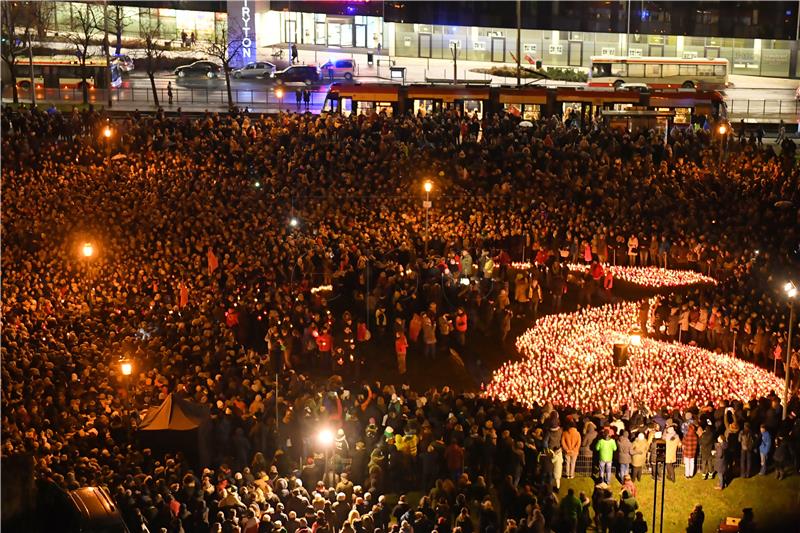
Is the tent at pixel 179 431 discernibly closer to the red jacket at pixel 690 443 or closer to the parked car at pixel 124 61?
the red jacket at pixel 690 443

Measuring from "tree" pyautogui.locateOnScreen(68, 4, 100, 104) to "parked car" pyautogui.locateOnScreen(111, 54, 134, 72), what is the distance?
141 cm

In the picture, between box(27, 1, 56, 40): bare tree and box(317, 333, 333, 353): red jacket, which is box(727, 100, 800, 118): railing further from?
box(317, 333, 333, 353): red jacket

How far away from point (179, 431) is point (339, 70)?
4003 centimetres

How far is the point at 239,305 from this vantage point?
23.0 meters

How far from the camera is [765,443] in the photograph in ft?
57.8

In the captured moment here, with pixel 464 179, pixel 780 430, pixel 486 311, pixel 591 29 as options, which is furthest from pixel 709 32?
pixel 780 430

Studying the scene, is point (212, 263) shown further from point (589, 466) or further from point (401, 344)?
point (589, 466)

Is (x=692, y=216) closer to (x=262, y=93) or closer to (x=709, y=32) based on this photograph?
(x=262, y=93)

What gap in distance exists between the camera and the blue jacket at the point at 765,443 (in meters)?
17.6

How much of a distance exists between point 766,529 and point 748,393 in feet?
16.1

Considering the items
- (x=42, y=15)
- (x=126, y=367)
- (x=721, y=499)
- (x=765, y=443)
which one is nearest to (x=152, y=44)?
(x=42, y=15)

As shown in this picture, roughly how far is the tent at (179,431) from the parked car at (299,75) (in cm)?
3711

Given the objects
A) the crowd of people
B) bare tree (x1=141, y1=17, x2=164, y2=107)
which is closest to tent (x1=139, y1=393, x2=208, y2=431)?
the crowd of people

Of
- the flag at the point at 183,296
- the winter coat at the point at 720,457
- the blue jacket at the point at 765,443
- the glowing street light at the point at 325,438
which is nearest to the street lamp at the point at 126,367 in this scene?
the glowing street light at the point at 325,438
